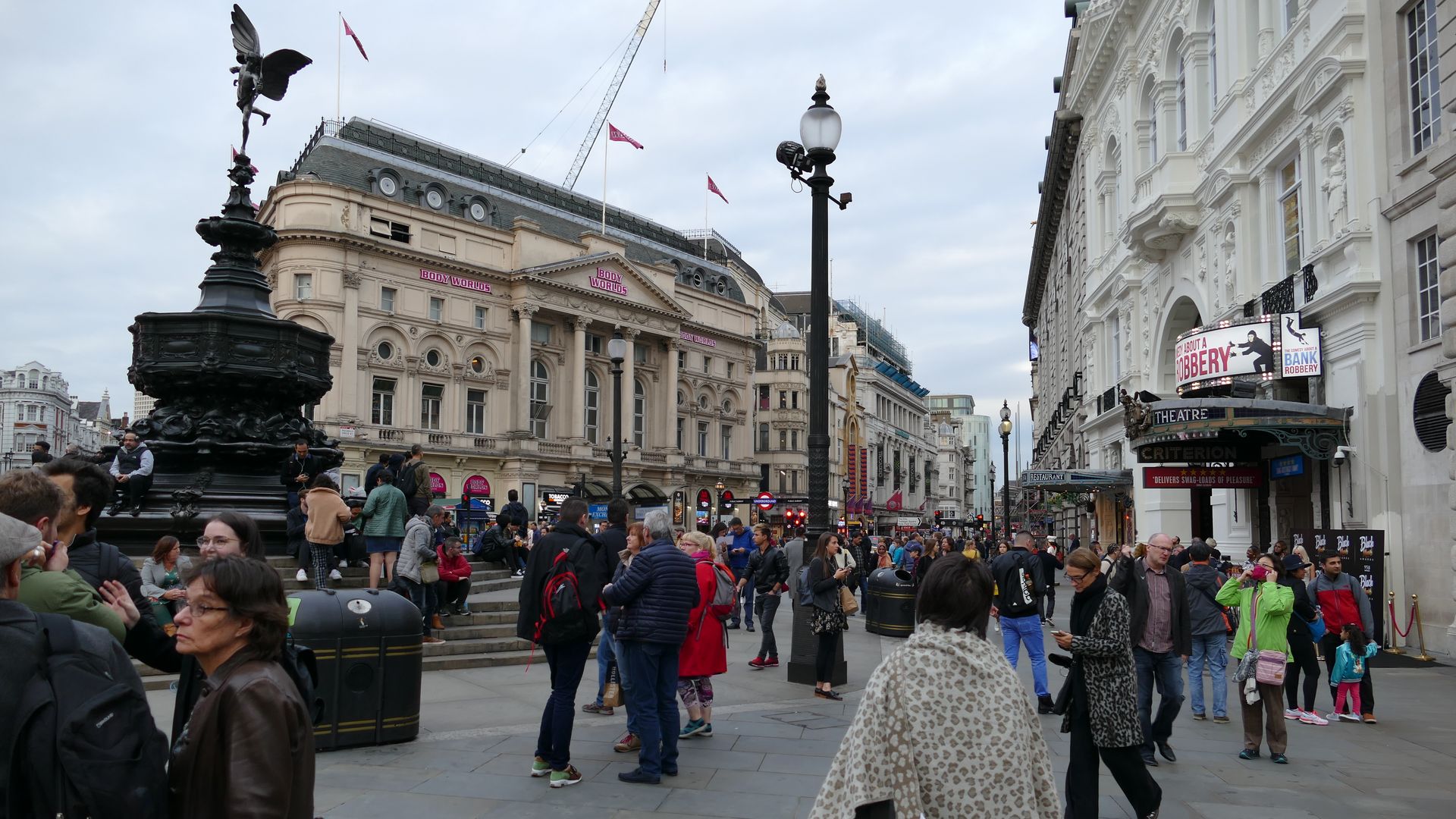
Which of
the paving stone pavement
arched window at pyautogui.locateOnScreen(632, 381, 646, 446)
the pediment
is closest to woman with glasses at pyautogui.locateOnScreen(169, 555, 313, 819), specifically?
the paving stone pavement

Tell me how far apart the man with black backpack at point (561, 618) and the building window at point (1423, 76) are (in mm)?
14798

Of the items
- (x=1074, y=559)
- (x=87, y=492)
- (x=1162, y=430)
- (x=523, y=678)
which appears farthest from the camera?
(x=1162, y=430)

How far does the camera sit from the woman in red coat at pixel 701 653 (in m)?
8.70

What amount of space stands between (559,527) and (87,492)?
11.8 feet

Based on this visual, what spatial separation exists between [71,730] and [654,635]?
5.03 m

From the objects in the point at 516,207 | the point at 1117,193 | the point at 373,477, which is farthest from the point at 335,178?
the point at 373,477

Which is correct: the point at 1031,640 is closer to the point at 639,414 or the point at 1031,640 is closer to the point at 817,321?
the point at 817,321

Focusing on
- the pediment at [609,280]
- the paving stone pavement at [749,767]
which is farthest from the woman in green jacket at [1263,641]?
the pediment at [609,280]

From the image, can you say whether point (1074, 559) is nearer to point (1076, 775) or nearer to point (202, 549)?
point (1076, 775)

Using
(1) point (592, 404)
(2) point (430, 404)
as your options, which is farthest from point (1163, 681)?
(1) point (592, 404)

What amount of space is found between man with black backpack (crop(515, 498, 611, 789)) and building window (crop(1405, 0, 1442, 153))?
14798 mm

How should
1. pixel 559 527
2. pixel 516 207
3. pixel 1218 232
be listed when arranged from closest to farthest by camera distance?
pixel 559 527 → pixel 1218 232 → pixel 516 207

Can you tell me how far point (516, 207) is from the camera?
2389 inches

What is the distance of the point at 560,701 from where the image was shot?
7.13 metres
